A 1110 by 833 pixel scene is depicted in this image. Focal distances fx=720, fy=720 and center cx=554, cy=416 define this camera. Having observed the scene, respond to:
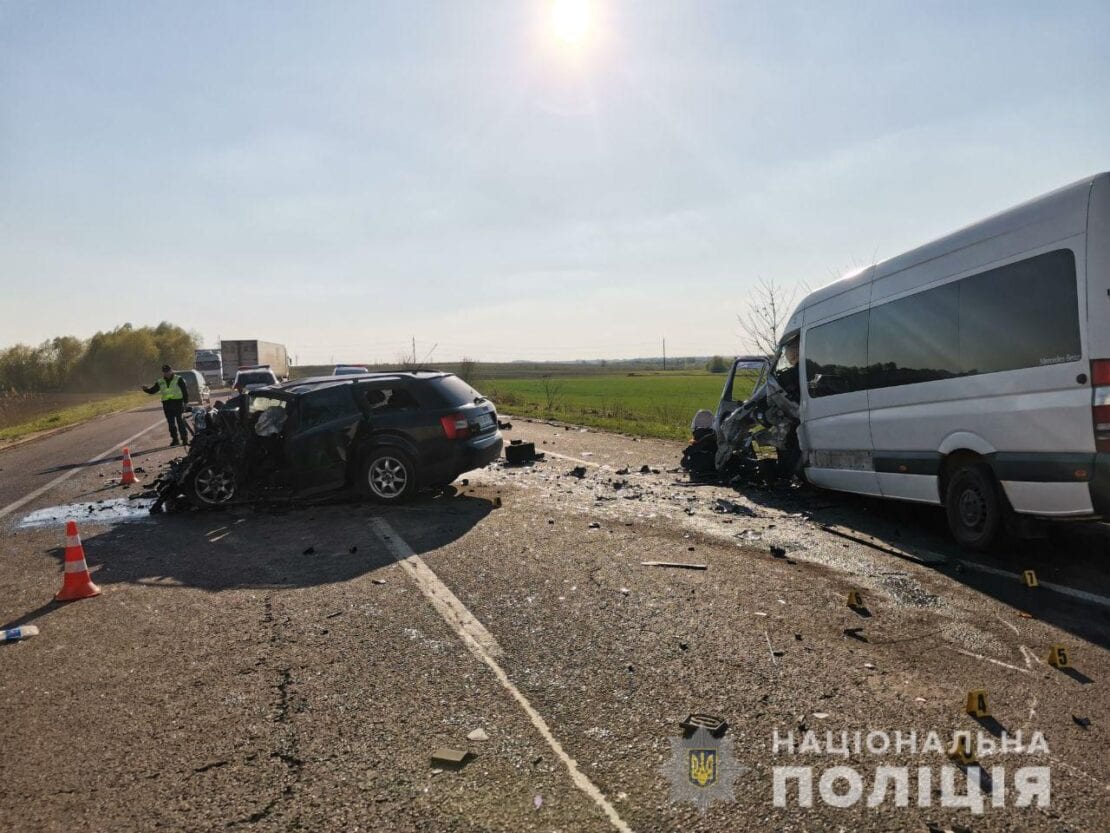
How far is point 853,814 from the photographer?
2691mm

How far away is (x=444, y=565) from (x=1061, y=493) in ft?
16.0

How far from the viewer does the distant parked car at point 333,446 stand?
30.0ft

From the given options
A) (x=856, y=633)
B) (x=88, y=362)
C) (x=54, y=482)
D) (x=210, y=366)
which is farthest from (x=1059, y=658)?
(x=88, y=362)

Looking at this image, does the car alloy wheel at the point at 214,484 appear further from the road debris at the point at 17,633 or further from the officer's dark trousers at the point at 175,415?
the officer's dark trousers at the point at 175,415

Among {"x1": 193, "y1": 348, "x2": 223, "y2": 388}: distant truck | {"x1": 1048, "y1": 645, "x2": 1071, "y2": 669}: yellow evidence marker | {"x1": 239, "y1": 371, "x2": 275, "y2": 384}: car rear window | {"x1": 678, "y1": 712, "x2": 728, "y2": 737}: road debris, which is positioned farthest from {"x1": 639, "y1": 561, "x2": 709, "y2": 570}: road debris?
{"x1": 193, "y1": 348, "x2": 223, "y2": 388}: distant truck

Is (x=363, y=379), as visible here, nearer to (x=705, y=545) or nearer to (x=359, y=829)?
(x=705, y=545)

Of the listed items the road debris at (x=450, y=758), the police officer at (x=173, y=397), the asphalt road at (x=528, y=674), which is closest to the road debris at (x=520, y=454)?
the asphalt road at (x=528, y=674)

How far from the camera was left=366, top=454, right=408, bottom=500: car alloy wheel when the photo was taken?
9.13 m

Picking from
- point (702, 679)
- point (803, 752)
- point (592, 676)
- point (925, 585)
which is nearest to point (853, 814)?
point (803, 752)

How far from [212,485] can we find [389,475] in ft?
7.70

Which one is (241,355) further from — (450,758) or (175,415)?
(450,758)

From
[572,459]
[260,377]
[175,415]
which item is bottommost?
[572,459]

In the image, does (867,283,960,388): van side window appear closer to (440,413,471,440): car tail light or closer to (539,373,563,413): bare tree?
(440,413,471,440): car tail light

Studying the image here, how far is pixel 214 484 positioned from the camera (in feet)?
30.6
